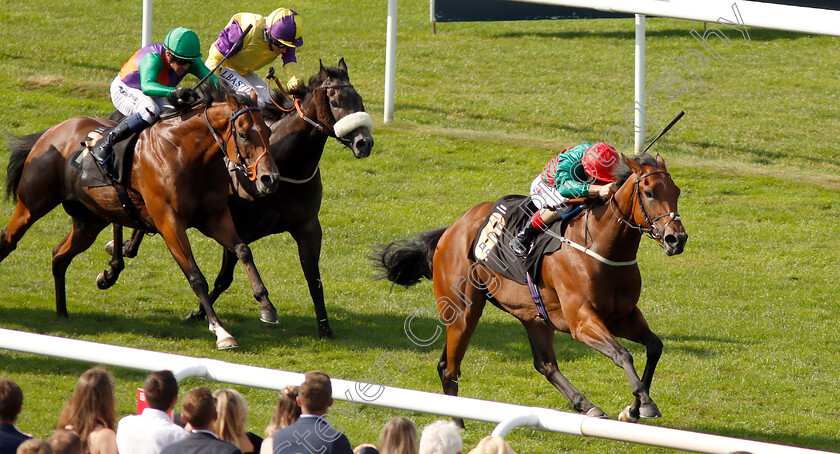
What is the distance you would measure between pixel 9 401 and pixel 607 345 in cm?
314

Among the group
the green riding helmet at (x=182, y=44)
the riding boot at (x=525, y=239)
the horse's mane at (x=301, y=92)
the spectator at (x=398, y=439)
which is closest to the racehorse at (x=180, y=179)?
the green riding helmet at (x=182, y=44)

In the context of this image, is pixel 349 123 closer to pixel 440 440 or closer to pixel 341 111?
pixel 341 111

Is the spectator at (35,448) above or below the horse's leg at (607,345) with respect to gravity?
above

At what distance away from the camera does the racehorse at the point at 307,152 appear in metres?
7.53

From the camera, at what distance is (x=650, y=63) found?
58.4ft

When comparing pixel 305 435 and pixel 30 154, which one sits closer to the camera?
pixel 305 435

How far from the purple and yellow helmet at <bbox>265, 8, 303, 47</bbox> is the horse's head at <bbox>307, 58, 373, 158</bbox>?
0.68 metres

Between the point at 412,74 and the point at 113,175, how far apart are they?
31.4ft

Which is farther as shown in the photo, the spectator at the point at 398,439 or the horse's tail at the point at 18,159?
the horse's tail at the point at 18,159

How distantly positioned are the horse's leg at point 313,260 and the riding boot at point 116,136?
137 cm

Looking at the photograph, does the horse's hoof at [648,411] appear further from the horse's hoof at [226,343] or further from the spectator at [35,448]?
the spectator at [35,448]

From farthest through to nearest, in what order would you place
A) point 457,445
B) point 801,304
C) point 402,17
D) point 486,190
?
point 402,17 < point 486,190 < point 801,304 < point 457,445

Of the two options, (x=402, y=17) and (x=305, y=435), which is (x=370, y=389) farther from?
(x=402, y=17)

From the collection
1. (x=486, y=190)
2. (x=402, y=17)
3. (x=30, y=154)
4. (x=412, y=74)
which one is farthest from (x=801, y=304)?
(x=402, y=17)
